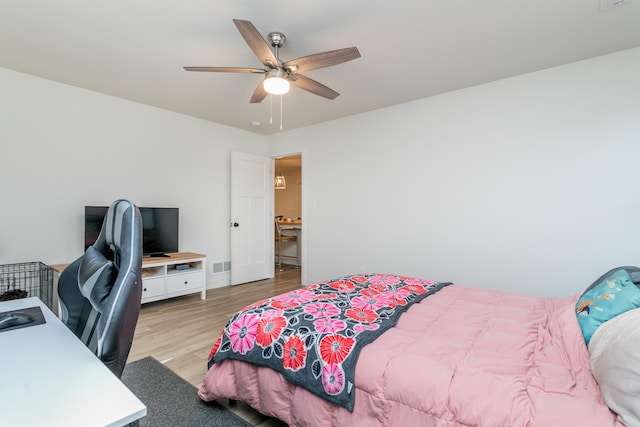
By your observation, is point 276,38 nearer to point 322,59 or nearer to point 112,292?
point 322,59

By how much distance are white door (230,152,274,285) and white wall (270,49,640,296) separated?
1307 millimetres

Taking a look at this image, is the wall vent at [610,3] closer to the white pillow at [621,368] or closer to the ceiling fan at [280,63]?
the ceiling fan at [280,63]

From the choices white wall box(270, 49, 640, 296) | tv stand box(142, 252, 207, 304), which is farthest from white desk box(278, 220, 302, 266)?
tv stand box(142, 252, 207, 304)

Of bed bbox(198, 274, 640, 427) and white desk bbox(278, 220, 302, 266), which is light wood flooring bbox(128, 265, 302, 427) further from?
white desk bbox(278, 220, 302, 266)

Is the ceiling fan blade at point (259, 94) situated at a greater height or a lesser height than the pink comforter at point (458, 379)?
greater

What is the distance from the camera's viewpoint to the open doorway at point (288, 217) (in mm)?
6934

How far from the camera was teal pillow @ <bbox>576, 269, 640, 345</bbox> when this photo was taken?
57.4 inches

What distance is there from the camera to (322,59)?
7.50 ft

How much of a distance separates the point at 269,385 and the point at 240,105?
3.43 m

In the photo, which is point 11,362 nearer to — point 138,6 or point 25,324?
point 25,324

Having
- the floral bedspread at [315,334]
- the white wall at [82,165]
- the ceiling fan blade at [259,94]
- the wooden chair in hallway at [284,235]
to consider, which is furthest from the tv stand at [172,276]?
the wooden chair in hallway at [284,235]

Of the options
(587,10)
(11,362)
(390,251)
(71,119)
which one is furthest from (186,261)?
(587,10)

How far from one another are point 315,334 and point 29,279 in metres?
3.45

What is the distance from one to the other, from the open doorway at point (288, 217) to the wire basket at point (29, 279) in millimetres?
3464
